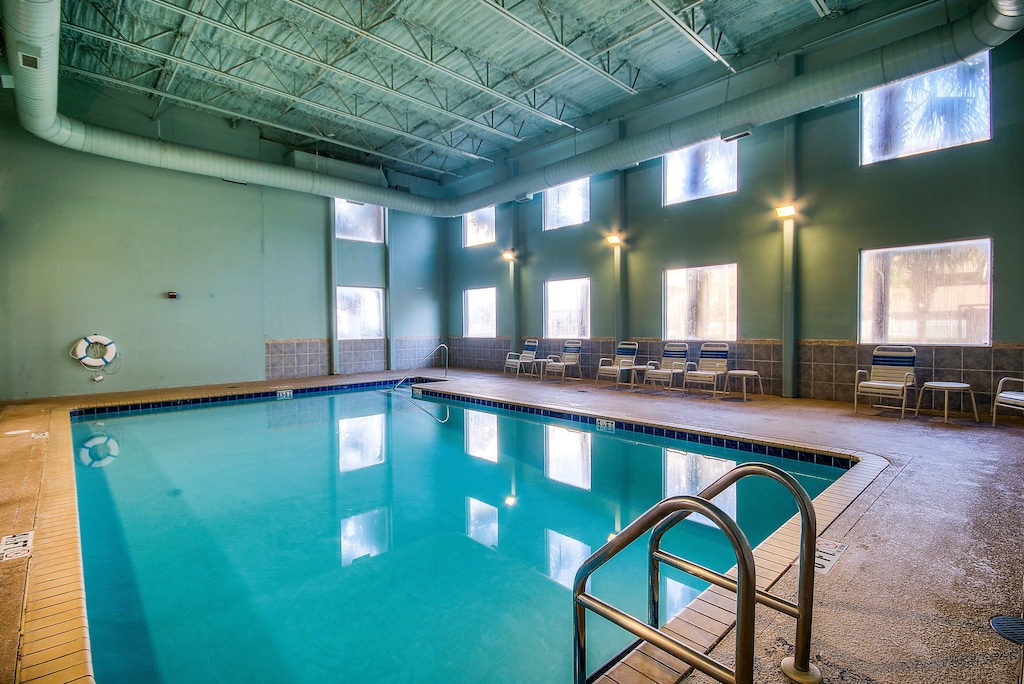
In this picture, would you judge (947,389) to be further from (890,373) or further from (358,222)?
(358,222)

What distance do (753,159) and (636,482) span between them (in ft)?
17.9

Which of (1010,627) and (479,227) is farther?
(479,227)

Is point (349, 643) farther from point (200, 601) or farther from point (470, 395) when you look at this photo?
point (470, 395)

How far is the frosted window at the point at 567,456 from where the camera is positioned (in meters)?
4.12

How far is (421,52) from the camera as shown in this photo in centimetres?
623

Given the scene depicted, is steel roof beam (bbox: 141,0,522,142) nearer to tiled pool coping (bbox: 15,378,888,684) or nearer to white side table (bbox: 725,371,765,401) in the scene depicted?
tiled pool coping (bbox: 15,378,888,684)

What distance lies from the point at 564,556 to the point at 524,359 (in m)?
7.32

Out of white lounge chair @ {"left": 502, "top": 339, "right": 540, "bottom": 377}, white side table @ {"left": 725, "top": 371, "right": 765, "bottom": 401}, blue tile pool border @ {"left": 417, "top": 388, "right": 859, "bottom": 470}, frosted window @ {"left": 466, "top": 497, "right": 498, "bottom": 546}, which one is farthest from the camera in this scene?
white lounge chair @ {"left": 502, "top": 339, "right": 540, "bottom": 377}

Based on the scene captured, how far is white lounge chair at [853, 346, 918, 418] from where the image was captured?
5374 mm

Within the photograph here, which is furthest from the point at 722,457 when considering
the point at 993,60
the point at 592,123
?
the point at 592,123

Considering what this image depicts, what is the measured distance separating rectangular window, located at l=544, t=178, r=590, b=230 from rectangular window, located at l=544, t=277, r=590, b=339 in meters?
1.20

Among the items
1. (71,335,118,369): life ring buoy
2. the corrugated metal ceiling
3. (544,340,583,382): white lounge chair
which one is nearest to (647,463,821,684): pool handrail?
the corrugated metal ceiling

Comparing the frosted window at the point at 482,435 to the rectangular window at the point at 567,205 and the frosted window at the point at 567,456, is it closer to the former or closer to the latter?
the frosted window at the point at 567,456

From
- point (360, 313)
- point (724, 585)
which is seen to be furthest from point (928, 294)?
point (360, 313)
